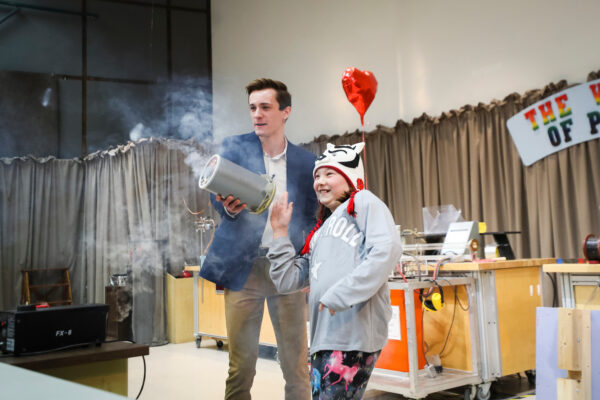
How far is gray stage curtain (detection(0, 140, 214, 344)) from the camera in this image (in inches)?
Result: 138

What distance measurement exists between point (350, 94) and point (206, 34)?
3141 mm

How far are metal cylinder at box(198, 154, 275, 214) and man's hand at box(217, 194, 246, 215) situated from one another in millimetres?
16

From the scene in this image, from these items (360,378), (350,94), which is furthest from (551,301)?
(360,378)

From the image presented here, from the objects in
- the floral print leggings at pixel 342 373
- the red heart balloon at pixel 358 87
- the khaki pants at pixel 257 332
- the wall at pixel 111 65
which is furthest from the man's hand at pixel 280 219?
the wall at pixel 111 65

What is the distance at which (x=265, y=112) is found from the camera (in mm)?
1737

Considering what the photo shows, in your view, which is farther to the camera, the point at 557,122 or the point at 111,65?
the point at 111,65

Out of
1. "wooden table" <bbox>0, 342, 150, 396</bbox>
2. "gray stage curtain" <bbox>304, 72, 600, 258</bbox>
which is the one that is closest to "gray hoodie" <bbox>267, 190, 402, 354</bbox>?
"wooden table" <bbox>0, 342, 150, 396</bbox>

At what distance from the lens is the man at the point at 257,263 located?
1.67 m

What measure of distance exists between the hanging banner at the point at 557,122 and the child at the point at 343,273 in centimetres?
286

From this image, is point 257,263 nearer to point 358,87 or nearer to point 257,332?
point 257,332

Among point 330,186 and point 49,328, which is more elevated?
point 330,186

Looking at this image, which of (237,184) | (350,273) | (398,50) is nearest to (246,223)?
(237,184)

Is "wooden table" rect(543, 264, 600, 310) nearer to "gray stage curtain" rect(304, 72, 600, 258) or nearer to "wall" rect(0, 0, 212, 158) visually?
"gray stage curtain" rect(304, 72, 600, 258)

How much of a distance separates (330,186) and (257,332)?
0.54m
